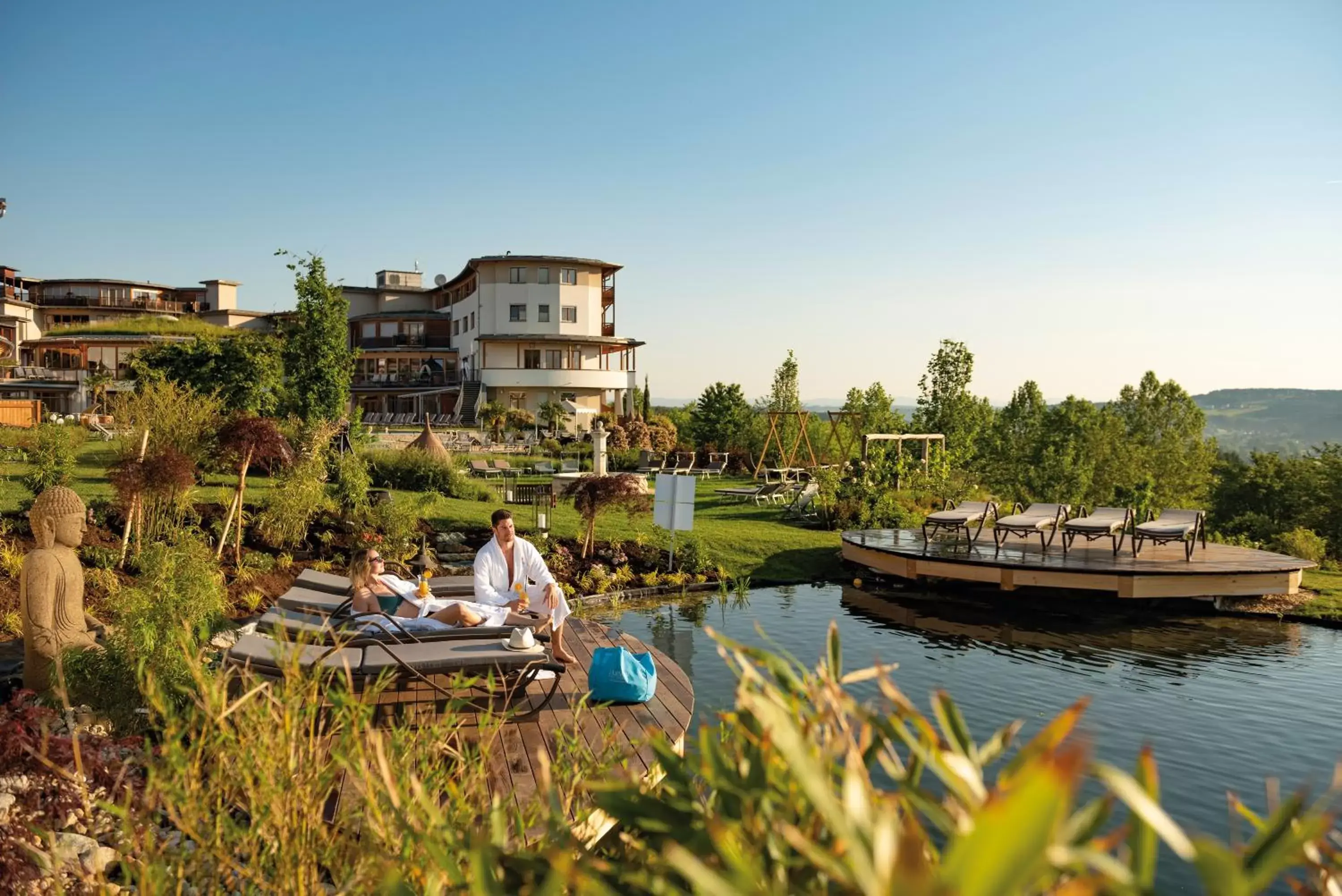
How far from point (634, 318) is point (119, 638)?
46.7m

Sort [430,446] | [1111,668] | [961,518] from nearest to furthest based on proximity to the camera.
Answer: [1111,668] < [961,518] < [430,446]

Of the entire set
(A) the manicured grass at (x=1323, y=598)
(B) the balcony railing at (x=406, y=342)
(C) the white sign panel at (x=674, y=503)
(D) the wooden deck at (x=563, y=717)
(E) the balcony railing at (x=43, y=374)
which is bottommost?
(A) the manicured grass at (x=1323, y=598)

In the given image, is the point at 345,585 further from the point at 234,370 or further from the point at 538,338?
the point at 538,338

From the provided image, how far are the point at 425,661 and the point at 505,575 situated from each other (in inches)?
78.2

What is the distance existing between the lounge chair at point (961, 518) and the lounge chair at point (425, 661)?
10.3 metres

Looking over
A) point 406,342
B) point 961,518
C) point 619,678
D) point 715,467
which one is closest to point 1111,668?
point 961,518

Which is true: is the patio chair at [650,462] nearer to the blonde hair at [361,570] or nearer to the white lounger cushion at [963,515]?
the white lounger cushion at [963,515]

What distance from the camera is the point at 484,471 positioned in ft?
78.2

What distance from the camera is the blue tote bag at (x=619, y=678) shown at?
6.82m

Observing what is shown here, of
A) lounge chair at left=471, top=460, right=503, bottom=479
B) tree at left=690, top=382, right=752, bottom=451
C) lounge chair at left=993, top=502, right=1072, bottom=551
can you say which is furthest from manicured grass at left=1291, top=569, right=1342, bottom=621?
tree at left=690, top=382, right=752, bottom=451

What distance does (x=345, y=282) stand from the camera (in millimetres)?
58125

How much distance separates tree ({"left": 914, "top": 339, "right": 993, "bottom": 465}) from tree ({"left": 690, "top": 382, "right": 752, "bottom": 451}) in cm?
743

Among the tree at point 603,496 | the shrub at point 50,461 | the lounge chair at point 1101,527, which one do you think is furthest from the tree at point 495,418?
the lounge chair at point 1101,527

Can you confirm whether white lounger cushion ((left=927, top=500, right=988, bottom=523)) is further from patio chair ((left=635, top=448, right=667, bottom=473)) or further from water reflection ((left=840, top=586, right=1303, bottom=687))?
patio chair ((left=635, top=448, right=667, bottom=473))
